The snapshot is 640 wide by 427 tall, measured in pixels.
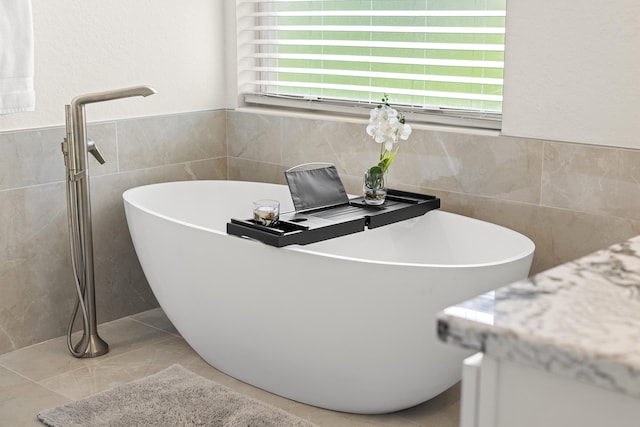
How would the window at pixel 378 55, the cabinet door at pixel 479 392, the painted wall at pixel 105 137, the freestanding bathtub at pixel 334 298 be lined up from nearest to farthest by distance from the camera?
the cabinet door at pixel 479 392 → the freestanding bathtub at pixel 334 298 → the window at pixel 378 55 → the painted wall at pixel 105 137

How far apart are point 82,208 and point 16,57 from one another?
664 millimetres

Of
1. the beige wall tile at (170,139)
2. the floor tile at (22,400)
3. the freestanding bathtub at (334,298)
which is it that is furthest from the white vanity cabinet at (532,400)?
the beige wall tile at (170,139)

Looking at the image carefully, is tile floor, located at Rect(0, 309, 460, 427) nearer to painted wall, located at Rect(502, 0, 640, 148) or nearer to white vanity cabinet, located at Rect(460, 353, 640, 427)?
painted wall, located at Rect(502, 0, 640, 148)

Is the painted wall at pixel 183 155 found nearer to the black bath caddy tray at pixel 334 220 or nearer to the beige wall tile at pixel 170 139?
the beige wall tile at pixel 170 139

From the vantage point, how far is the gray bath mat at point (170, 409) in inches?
106

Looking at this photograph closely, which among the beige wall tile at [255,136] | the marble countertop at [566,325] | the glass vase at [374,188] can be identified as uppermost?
the marble countertop at [566,325]

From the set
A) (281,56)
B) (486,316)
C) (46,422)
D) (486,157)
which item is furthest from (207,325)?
(486,316)

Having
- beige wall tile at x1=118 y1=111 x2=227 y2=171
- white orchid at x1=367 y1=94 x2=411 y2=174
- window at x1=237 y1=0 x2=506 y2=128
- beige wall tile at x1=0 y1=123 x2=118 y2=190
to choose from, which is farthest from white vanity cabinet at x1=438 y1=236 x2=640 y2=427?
beige wall tile at x1=118 y1=111 x2=227 y2=171

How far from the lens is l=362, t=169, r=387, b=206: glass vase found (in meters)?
3.19

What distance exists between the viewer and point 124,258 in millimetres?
3770

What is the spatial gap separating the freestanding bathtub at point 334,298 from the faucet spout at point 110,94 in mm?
435

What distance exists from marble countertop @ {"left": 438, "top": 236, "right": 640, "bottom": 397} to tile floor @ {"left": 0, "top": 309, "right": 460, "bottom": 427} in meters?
1.79

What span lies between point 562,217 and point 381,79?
1.10 metres

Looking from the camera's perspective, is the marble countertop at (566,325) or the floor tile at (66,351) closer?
the marble countertop at (566,325)
